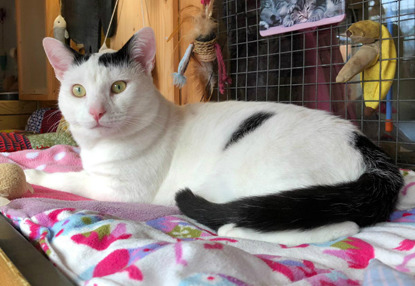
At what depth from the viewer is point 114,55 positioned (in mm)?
1395

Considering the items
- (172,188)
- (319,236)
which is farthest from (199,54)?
(319,236)

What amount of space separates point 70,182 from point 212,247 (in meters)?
0.97

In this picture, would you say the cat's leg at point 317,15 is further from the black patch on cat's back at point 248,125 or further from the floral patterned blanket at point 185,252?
the floral patterned blanket at point 185,252

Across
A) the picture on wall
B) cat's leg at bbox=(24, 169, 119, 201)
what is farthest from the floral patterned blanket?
the picture on wall

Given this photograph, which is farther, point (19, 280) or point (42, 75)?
point (42, 75)

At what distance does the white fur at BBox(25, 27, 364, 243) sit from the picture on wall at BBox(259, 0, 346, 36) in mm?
759

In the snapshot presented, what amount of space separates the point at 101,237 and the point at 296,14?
1.65 metres

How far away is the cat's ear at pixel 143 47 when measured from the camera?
1.39 metres

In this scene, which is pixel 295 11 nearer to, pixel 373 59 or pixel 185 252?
pixel 373 59

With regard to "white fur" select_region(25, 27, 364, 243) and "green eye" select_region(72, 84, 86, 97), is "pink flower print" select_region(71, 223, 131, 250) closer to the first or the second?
"white fur" select_region(25, 27, 364, 243)

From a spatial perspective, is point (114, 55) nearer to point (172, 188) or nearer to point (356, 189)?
point (172, 188)

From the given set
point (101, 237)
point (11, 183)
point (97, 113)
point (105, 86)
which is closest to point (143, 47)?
point (105, 86)

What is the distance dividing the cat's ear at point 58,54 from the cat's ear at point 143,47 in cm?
24

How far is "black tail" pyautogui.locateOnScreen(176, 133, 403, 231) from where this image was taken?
0.93 m
